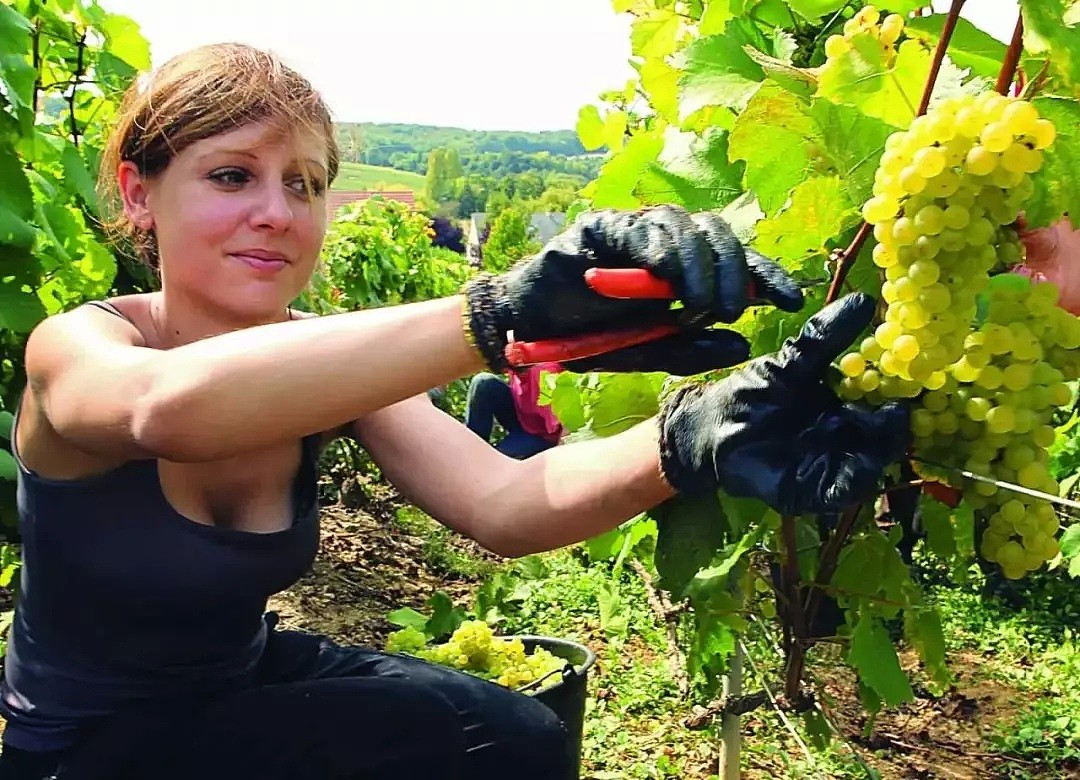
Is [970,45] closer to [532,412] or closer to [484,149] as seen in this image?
[532,412]

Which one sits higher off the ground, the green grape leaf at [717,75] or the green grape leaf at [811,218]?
the green grape leaf at [717,75]

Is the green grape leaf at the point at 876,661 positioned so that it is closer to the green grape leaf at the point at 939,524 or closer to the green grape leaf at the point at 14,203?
the green grape leaf at the point at 939,524

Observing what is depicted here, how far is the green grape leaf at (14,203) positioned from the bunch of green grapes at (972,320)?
7.48 feet

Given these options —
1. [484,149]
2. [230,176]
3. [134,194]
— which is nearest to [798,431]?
[230,176]

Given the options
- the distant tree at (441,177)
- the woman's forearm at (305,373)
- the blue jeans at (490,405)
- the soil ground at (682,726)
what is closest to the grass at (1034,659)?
the soil ground at (682,726)

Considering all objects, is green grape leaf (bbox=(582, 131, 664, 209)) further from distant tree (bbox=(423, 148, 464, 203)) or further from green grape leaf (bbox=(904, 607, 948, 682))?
distant tree (bbox=(423, 148, 464, 203))

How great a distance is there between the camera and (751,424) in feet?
4.38

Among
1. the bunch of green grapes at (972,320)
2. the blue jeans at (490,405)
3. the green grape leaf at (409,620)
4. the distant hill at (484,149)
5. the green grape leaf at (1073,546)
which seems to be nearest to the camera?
the bunch of green grapes at (972,320)

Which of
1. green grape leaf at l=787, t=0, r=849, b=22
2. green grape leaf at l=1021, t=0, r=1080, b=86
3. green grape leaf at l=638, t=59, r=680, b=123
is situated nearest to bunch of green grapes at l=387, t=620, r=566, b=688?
green grape leaf at l=638, t=59, r=680, b=123

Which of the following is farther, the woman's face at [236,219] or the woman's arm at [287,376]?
the woman's face at [236,219]

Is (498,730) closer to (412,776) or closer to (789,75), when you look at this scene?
(412,776)

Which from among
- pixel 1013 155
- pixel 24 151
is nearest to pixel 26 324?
pixel 24 151

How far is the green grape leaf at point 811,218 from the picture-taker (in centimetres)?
139

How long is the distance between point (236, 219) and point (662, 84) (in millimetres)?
834
